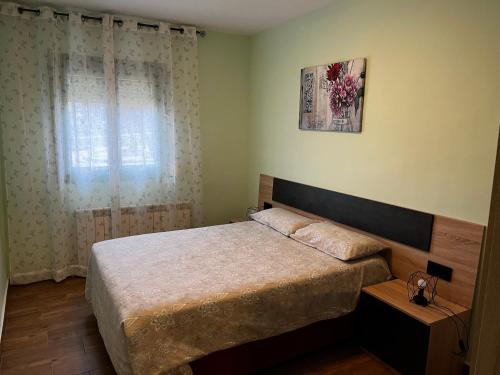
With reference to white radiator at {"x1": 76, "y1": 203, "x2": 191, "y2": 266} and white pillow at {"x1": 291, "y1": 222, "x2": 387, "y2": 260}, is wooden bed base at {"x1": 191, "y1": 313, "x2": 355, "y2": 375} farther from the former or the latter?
white radiator at {"x1": 76, "y1": 203, "x2": 191, "y2": 266}

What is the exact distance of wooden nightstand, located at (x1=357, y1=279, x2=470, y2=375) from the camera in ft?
6.91

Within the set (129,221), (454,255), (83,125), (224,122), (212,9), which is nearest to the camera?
(454,255)

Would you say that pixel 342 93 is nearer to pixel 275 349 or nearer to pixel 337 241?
pixel 337 241

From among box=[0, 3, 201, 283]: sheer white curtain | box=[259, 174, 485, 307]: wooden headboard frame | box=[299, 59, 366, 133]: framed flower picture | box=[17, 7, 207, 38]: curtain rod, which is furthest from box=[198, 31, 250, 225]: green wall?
box=[259, 174, 485, 307]: wooden headboard frame

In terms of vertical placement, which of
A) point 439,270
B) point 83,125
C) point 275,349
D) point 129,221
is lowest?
point 275,349

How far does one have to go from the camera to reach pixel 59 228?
139 inches

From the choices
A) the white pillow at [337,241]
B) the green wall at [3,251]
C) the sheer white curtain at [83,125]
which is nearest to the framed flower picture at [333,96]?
the white pillow at [337,241]

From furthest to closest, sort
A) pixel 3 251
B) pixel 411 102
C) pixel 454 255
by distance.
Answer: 1. pixel 3 251
2. pixel 411 102
3. pixel 454 255

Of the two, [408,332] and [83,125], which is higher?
[83,125]

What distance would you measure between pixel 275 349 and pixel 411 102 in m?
1.92

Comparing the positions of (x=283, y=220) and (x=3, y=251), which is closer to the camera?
(x=3, y=251)

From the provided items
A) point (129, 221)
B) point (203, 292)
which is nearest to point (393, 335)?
point (203, 292)

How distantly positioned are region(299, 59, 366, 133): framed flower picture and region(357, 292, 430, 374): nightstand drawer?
139 centimetres

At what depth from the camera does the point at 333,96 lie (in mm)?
3111
